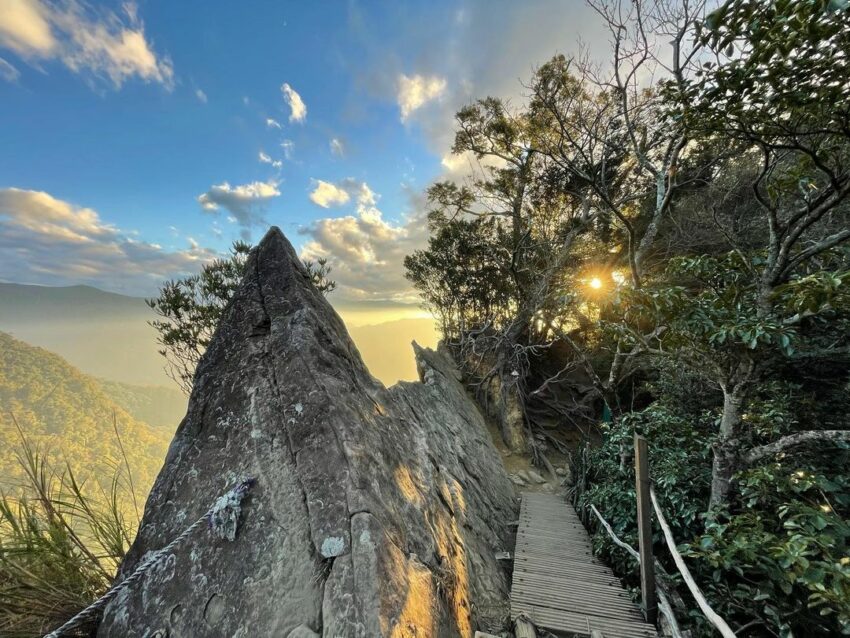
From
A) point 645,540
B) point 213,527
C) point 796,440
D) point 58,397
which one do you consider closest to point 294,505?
point 213,527

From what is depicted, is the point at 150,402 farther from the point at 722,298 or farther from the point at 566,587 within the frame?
the point at 722,298

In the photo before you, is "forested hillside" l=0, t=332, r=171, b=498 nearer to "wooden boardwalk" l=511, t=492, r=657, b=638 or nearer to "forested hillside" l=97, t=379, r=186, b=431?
"wooden boardwalk" l=511, t=492, r=657, b=638

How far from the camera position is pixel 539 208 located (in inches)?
528

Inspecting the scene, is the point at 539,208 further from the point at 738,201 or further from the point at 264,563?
the point at 264,563

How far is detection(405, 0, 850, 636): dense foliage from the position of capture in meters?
2.96

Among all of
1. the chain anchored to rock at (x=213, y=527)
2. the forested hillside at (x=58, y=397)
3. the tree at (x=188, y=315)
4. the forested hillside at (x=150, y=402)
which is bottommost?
the forested hillside at (x=150, y=402)

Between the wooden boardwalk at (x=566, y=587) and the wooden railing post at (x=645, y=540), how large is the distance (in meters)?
0.20

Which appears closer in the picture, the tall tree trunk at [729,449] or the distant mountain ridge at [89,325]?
the tall tree trunk at [729,449]

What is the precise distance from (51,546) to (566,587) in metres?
5.29

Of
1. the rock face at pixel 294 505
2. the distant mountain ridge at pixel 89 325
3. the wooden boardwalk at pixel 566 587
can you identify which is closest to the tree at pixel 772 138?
the wooden boardwalk at pixel 566 587

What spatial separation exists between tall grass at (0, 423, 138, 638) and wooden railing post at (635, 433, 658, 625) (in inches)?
201

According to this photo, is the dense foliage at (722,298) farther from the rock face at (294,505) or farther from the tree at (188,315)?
the tree at (188,315)

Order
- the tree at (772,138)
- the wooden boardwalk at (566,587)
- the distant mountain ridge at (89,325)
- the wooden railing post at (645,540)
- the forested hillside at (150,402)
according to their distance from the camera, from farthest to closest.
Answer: the distant mountain ridge at (89,325) < the forested hillside at (150,402) < the wooden railing post at (645,540) < the wooden boardwalk at (566,587) < the tree at (772,138)

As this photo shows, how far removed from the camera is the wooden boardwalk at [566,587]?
3.72 m
